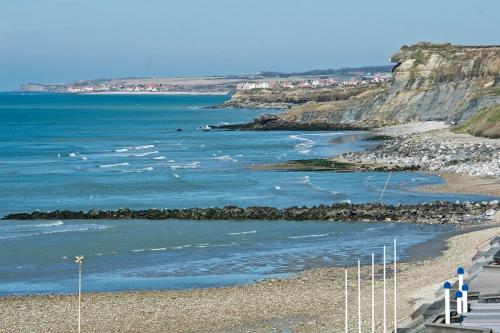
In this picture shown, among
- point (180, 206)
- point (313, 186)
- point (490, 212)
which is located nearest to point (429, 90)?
point (313, 186)

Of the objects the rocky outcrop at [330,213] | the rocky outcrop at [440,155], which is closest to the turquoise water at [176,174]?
the rocky outcrop at [440,155]

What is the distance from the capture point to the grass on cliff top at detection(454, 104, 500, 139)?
243 feet

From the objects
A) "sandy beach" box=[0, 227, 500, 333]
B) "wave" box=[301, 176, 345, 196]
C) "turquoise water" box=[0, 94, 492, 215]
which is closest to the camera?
"sandy beach" box=[0, 227, 500, 333]

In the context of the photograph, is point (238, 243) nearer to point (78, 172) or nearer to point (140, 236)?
point (140, 236)

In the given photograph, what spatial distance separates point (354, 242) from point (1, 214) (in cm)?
1799

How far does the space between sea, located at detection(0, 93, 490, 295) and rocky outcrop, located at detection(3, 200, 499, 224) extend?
1022mm

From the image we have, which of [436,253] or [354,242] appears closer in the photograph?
[436,253]

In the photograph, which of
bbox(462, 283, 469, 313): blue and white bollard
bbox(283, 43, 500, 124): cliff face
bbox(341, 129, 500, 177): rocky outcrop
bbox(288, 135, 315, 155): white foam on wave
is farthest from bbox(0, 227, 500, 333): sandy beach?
bbox(283, 43, 500, 124): cliff face

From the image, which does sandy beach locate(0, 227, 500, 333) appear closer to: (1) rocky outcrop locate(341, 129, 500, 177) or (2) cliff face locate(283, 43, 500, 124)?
(1) rocky outcrop locate(341, 129, 500, 177)

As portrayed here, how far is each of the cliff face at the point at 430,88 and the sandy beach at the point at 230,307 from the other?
6715 cm

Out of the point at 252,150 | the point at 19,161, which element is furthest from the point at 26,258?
the point at 252,150

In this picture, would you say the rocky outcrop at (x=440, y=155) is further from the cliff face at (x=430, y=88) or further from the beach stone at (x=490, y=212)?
the cliff face at (x=430, y=88)

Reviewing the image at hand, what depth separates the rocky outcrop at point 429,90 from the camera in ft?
335

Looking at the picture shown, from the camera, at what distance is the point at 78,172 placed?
218 feet
